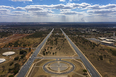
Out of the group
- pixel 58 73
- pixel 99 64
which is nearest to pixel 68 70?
pixel 58 73

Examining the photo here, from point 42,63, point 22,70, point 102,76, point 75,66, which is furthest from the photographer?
point 42,63

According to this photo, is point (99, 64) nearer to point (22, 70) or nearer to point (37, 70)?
point (37, 70)

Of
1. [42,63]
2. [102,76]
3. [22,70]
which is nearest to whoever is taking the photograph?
[102,76]

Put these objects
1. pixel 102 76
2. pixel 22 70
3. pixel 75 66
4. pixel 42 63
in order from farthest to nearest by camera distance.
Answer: pixel 42 63 → pixel 75 66 → pixel 22 70 → pixel 102 76

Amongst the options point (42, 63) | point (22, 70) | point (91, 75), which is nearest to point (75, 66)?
point (91, 75)

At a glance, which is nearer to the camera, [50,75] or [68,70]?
[50,75]

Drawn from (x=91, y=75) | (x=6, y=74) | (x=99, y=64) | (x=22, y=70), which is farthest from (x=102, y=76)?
(x=6, y=74)

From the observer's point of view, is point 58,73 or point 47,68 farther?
point 47,68

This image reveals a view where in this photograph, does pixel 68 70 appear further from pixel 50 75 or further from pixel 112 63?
pixel 112 63
